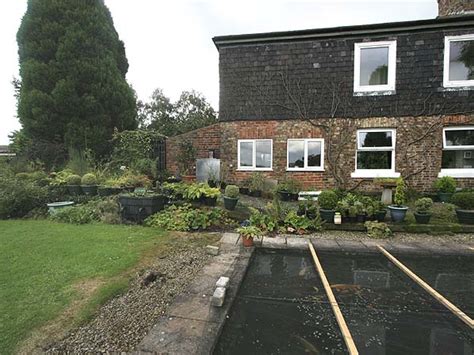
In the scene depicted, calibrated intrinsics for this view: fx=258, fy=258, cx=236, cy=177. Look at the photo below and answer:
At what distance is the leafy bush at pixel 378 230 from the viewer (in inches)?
219

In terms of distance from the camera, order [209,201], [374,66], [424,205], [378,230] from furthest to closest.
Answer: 1. [374,66]
2. [209,201]
3. [424,205]
4. [378,230]

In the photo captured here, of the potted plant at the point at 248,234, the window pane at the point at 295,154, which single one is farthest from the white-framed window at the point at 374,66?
the potted plant at the point at 248,234

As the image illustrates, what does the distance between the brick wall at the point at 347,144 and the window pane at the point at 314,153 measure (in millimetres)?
264

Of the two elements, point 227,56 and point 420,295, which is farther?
point 227,56

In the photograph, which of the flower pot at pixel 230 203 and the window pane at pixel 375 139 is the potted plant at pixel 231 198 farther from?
the window pane at pixel 375 139

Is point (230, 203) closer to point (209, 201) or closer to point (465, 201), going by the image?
point (209, 201)

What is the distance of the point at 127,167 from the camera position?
1051 centimetres

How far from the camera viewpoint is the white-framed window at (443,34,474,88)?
8.52 m

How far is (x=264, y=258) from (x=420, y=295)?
7.35 ft

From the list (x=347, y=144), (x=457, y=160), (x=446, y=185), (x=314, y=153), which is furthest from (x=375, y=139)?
(x=457, y=160)

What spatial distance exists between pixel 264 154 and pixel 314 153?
6.05 ft

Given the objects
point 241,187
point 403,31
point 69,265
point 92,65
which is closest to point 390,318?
point 69,265

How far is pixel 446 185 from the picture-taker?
27.4ft

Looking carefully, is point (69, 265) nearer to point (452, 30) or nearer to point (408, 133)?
point (408, 133)
